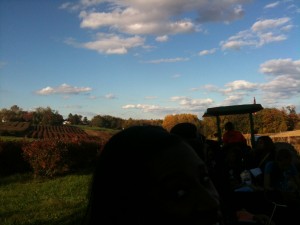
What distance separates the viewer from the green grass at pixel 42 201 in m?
7.56

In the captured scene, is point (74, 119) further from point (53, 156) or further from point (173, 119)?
point (53, 156)

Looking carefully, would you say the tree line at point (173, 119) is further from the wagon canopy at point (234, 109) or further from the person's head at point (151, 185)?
the person's head at point (151, 185)

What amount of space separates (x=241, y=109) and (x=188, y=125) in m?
8.67


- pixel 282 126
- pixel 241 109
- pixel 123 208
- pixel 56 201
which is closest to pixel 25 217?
pixel 56 201

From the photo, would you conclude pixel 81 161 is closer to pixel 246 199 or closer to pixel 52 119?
pixel 246 199

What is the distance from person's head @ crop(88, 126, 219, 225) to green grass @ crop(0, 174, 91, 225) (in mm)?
5140

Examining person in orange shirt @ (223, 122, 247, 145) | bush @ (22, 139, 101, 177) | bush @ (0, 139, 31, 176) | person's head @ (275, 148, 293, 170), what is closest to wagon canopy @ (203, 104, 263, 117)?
A: person in orange shirt @ (223, 122, 247, 145)

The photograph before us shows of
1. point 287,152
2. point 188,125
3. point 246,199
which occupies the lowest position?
point 246,199

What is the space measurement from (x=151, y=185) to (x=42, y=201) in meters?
9.77

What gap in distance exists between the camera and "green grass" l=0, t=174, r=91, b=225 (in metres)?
7.56

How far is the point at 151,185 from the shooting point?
64cm

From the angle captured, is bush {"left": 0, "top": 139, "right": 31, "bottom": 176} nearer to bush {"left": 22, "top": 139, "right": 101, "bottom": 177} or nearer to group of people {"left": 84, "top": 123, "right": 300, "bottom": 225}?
bush {"left": 22, "top": 139, "right": 101, "bottom": 177}

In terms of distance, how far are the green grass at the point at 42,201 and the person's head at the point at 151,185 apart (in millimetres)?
5140

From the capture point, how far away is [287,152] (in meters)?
5.52
